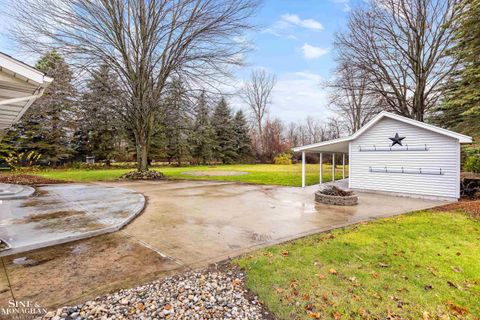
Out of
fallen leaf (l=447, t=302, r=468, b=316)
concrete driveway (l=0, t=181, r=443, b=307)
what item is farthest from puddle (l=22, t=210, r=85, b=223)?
fallen leaf (l=447, t=302, r=468, b=316)

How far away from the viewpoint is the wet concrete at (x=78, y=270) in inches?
98.0

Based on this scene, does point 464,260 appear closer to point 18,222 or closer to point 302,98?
point 18,222

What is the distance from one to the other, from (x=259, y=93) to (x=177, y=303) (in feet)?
120

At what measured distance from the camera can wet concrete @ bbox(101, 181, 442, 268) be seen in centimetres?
391

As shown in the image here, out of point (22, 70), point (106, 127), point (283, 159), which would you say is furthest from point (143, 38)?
point (283, 159)

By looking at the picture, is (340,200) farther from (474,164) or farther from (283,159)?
(283,159)

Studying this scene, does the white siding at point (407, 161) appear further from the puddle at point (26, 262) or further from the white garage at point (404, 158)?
the puddle at point (26, 262)

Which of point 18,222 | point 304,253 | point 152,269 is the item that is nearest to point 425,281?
point 304,253

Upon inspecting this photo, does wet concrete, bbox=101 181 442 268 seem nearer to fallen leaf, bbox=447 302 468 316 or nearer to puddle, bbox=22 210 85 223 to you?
puddle, bbox=22 210 85 223

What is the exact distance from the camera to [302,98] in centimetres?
2814

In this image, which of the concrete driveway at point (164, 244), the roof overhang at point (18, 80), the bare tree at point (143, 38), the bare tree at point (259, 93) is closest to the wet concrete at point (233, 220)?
the concrete driveway at point (164, 244)

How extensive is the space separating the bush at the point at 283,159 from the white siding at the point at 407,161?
70.6 ft

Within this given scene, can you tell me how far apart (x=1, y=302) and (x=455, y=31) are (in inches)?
702

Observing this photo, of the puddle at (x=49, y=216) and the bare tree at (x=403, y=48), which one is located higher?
the bare tree at (x=403, y=48)
